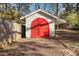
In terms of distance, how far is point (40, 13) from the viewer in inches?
880

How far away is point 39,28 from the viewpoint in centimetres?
2281

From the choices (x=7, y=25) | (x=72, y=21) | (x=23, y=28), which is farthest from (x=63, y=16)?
(x=7, y=25)

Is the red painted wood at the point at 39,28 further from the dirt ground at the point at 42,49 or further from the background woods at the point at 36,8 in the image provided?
the dirt ground at the point at 42,49

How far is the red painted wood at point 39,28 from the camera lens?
2253cm

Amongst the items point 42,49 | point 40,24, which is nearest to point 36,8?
point 40,24

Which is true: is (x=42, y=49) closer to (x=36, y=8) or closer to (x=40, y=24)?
(x=40, y=24)

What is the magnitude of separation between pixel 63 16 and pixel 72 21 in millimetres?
2285

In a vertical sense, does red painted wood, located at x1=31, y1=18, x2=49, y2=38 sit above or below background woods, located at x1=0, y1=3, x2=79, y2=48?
below

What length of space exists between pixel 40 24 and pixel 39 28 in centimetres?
43

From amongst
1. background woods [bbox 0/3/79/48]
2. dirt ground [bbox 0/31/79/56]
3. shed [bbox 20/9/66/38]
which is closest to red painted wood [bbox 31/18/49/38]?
shed [bbox 20/9/66/38]

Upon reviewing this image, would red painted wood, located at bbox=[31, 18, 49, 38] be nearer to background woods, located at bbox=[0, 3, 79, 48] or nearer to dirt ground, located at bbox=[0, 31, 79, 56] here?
background woods, located at bbox=[0, 3, 79, 48]

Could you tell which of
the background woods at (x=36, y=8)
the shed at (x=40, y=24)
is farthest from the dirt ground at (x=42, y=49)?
the shed at (x=40, y=24)

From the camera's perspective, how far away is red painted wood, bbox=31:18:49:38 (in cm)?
2253

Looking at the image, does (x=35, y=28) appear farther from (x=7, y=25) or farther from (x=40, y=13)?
(x=7, y=25)
